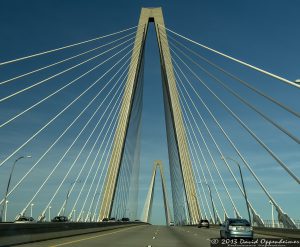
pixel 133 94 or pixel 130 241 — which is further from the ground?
pixel 133 94

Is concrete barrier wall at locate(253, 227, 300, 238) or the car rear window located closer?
the car rear window

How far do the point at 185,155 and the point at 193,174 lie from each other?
229cm

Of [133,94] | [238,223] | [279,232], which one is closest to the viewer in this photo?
[238,223]

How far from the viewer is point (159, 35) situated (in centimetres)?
5041

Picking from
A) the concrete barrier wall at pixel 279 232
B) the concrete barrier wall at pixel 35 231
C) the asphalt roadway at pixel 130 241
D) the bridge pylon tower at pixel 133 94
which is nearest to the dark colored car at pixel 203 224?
the bridge pylon tower at pixel 133 94

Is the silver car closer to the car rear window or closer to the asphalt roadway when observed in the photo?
the car rear window

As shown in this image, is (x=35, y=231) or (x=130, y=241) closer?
(x=35, y=231)

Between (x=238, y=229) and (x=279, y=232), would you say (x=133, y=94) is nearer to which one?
(x=279, y=232)

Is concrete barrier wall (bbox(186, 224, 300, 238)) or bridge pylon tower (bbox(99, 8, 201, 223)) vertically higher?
bridge pylon tower (bbox(99, 8, 201, 223))

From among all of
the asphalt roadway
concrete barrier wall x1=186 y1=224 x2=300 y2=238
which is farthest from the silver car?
concrete barrier wall x1=186 y1=224 x2=300 y2=238

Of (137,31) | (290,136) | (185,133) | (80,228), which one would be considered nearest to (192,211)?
(185,133)

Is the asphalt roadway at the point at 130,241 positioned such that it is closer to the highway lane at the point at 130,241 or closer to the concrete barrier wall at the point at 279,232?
the highway lane at the point at 130,241

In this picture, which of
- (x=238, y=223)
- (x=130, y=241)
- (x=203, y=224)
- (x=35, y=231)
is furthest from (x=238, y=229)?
(x=203, y=224)

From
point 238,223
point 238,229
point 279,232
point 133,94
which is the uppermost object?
point 133,94
